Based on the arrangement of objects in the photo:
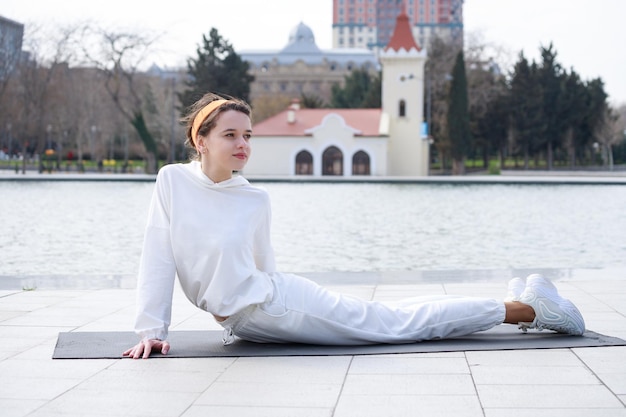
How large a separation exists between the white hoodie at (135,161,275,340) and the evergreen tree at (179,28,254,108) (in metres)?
50.3

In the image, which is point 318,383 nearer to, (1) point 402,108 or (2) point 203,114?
(2) point 203,114

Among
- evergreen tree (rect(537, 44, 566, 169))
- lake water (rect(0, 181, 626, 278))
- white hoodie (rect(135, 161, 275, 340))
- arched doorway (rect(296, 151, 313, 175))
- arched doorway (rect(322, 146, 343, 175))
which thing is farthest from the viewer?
evergreen tree (rect(537, 44, 566, 169))

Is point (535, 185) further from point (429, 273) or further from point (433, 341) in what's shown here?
point (433, 341)

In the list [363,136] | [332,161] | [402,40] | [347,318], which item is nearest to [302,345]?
[347,318]

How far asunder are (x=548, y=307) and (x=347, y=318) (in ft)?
3.66

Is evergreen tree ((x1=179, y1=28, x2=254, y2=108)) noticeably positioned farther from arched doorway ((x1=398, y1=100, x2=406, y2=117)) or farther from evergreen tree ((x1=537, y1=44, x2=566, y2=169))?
evergreen tree ((x1=537, y1=44, x2=566, y2=169))

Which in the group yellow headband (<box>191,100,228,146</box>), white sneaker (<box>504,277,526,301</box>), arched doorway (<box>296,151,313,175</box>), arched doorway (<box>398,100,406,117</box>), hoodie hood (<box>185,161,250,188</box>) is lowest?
white sneaker (<box>504,277,526,301</box>)

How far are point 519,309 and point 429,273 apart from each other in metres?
3.79

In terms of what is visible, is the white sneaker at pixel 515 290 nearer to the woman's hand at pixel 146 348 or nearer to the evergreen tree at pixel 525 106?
the woman's hand at pixel 146 348

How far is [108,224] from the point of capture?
17828mm

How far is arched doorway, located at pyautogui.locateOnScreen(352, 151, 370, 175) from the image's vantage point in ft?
174

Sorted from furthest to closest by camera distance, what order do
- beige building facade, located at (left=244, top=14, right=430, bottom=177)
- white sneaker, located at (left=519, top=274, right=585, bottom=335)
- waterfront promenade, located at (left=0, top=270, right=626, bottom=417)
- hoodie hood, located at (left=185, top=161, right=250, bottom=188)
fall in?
beige building facade, located at (left=244, top=14, right=430, bottom=177), white sneaker, located at (left=519, top=274, right=585, bottom=335), hoodie hood, located at (left=185, top=161, right=250, bottom=188), waterfront promenade, located at (left=0, top=270, right=626, bottom=417)

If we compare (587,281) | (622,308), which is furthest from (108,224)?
(622,308)

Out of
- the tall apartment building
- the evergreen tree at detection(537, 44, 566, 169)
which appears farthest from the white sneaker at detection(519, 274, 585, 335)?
the tall apartment building
